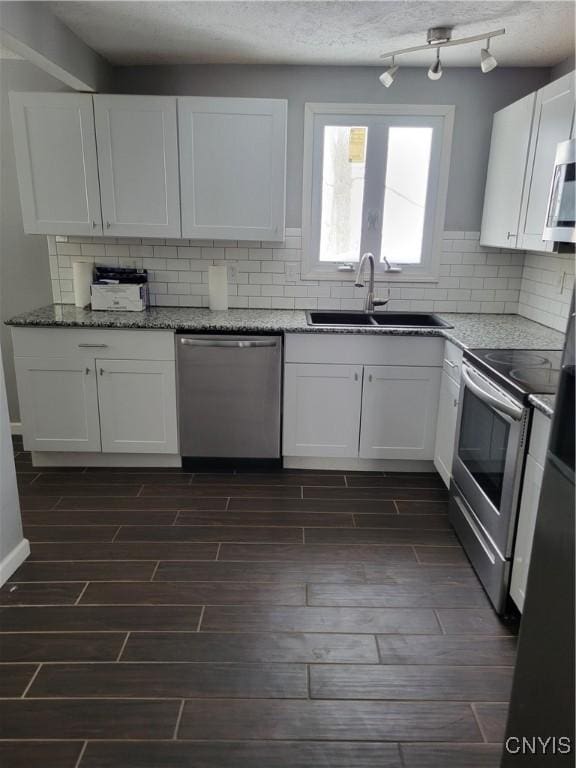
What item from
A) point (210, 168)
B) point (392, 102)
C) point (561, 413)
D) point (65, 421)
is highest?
point (392, 102)

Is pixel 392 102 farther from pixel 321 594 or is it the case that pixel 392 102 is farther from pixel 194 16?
pixel 321 594

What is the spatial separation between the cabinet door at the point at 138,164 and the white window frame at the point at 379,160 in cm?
87

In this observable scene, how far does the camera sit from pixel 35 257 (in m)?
3.75

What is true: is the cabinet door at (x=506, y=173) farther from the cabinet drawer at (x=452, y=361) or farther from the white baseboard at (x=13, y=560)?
the white baseboard at (x=13, y=560)

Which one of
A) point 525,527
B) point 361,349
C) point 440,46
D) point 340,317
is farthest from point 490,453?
point 440,46

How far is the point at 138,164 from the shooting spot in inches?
129

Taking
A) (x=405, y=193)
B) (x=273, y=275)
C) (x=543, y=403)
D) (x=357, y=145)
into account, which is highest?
(x=357, y=145)

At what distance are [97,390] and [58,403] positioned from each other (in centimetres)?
26

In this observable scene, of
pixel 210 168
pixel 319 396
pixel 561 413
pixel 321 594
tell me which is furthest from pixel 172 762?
pixel 210 168

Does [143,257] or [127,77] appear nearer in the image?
[127,77]

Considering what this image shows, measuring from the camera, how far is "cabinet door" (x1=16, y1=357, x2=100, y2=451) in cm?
326

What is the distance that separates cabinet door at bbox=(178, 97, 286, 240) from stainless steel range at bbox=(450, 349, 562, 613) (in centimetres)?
155

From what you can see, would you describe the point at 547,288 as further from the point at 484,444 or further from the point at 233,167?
the point at 233,167

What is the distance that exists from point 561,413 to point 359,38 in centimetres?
261
